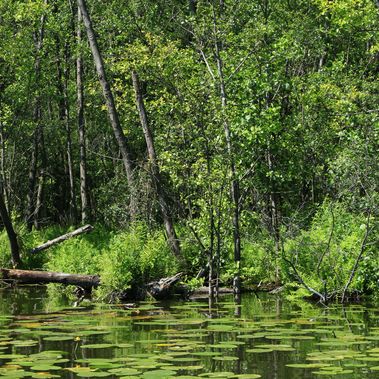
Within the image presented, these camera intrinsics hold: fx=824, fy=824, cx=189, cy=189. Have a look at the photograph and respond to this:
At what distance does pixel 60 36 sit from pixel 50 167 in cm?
739

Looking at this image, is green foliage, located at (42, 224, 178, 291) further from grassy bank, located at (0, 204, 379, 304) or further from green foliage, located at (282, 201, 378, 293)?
green foliage, located at (282, 201, 378, 293)

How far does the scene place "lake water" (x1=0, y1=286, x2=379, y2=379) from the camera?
8.15 m

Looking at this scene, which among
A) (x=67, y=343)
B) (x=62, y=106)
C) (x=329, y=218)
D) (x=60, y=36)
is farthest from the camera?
(x=62, y=106)

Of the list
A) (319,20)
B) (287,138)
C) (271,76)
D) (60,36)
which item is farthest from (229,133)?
(60,36)

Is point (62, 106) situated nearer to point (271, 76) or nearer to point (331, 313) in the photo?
point (271, 76)

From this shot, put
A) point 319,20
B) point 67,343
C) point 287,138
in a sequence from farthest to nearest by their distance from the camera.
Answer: point 319,20, point 287,138, point 67,343

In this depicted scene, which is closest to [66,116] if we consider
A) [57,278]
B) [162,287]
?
[57,278]

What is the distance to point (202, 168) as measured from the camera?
16266 millimetres

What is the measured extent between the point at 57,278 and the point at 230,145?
4476mm

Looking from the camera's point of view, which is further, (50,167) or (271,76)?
(50,167)

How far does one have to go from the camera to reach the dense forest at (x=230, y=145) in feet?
51.1

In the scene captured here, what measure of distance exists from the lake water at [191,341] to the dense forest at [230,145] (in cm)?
191

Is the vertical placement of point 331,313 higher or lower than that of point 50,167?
lower

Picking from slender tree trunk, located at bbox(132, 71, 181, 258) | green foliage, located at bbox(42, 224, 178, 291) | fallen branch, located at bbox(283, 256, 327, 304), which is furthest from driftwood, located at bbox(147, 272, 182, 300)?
fallen branch, located at bbox(283, 256, 327, 304)
